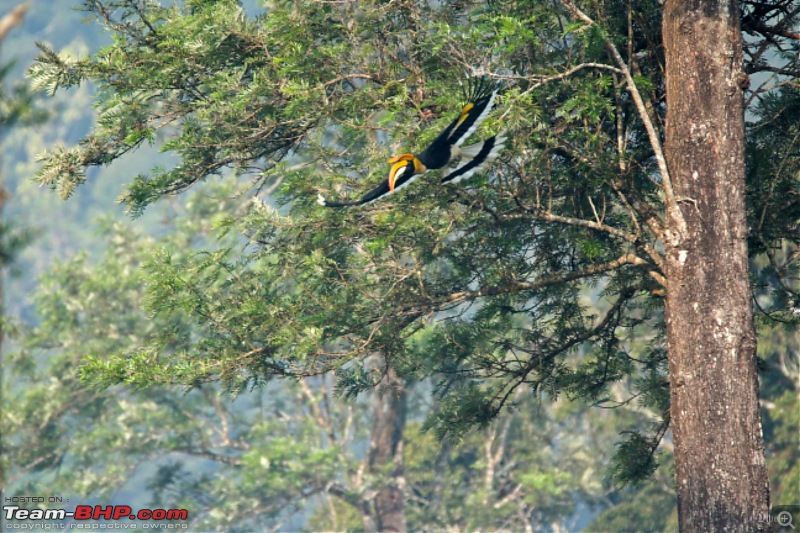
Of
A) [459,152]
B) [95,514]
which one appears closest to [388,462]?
[95,514]

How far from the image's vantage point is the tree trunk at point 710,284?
6.93m

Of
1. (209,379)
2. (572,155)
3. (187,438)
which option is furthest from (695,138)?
(187,438)

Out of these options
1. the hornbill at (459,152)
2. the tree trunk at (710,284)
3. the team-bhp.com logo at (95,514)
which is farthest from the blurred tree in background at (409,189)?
the team-bhp.com logo at (95,514)

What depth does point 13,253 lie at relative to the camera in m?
3.89

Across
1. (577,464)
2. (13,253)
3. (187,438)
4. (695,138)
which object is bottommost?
(577,464)

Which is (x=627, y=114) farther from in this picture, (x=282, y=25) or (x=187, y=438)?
(x=187, y=438)

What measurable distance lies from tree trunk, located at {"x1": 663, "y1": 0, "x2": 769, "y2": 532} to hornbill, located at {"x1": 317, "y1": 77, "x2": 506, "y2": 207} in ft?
5.20

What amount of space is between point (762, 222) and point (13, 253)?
6444 mm

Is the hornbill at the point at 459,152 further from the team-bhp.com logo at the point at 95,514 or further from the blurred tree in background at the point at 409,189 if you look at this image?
the team-bhp.com logo at the point at 95,514

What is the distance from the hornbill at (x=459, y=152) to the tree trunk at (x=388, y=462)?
1801cm

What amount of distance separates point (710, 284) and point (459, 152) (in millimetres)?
2259

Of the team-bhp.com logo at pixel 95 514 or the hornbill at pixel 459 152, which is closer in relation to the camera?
the hornbill at pixel 459 152

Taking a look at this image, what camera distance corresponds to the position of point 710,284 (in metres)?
7.15

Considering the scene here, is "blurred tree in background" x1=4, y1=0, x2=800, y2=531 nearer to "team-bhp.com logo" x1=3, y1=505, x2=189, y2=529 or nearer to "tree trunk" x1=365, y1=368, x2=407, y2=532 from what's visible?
"team-bhp.com logo" x1=3, y1=505, x2=189, y2=529
